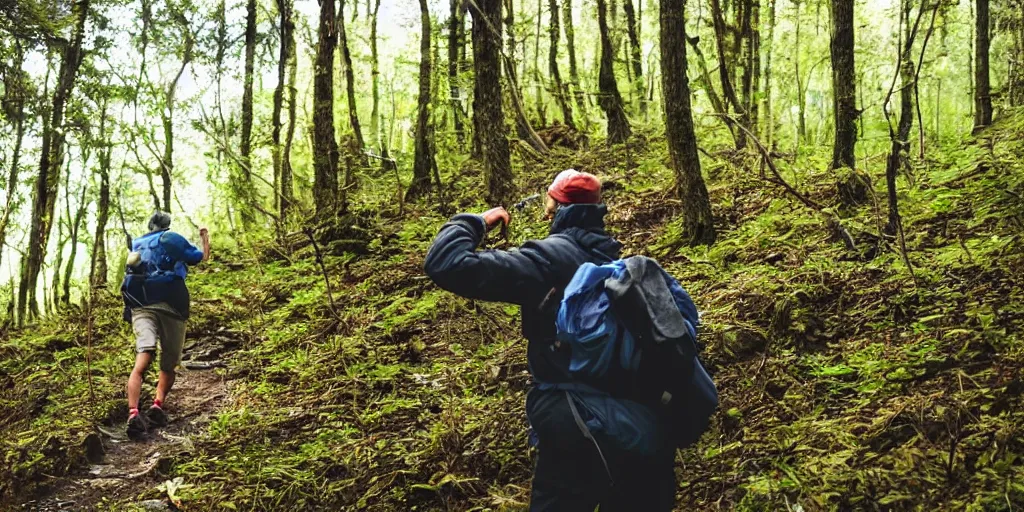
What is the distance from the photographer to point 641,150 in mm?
13141

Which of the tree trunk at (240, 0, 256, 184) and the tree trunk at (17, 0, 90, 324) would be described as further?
the tree trunk at (240, 0, 256, 184)

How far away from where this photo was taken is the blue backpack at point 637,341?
2641mm

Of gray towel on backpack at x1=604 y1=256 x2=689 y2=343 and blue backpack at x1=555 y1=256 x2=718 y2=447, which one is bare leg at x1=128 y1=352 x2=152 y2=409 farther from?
gray towel on backpack at x1=604 y1=256 x2=689 y2=343

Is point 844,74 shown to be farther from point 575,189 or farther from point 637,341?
point 637,341

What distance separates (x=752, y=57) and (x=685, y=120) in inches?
234

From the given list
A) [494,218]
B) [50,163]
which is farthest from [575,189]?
[50,163]

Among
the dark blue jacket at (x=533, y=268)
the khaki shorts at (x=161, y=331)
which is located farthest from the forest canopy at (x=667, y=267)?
the dark blue jacket at (x=533, y=268)

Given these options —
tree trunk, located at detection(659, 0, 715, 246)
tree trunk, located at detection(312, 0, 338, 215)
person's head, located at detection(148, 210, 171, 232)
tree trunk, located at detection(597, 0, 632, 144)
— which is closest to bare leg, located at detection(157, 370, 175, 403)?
person's head, located at detection(148, 210, 171, 232)

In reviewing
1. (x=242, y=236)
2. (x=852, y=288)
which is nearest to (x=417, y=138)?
(x=242, y=236)

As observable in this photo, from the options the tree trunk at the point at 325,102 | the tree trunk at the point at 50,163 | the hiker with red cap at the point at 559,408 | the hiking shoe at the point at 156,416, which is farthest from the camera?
the tree trunk at the point at 50,163

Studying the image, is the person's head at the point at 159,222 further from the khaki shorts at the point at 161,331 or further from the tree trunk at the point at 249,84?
the tree trunk at the point at 249,84

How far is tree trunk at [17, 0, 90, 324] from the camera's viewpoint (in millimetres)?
14062

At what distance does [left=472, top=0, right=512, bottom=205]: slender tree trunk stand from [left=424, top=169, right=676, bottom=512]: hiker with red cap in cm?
560

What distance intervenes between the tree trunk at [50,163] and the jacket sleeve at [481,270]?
47.2 ft
